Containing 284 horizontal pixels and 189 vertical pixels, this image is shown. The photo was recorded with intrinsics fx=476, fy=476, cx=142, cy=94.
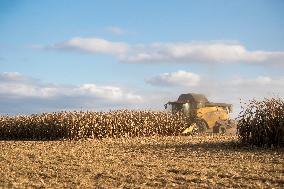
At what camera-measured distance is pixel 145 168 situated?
38.1ft

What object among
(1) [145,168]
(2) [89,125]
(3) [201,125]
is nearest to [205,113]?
(3) [201,125]

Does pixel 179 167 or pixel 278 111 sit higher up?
pixel 278 111

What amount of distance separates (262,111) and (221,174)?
6.74 m

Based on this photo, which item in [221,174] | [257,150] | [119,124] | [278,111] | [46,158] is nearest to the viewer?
[221,174]

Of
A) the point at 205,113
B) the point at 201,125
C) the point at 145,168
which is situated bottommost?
the point at 145,168

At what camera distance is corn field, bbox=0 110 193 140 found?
2333cm

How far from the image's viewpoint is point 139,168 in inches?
460

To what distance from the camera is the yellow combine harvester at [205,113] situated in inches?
1234

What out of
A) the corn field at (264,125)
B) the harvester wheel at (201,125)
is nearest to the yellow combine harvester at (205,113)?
the harvester wheel at (201,125)

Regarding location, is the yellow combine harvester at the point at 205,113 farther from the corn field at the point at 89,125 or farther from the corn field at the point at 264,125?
the corn field at the point at 264,125

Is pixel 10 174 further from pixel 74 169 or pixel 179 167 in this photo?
pixel 179 167

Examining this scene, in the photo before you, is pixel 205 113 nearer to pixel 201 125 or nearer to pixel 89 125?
pixel 201 125

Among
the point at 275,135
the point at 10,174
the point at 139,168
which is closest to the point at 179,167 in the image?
the point at 139,168

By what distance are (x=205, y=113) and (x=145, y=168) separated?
67.4 ft
